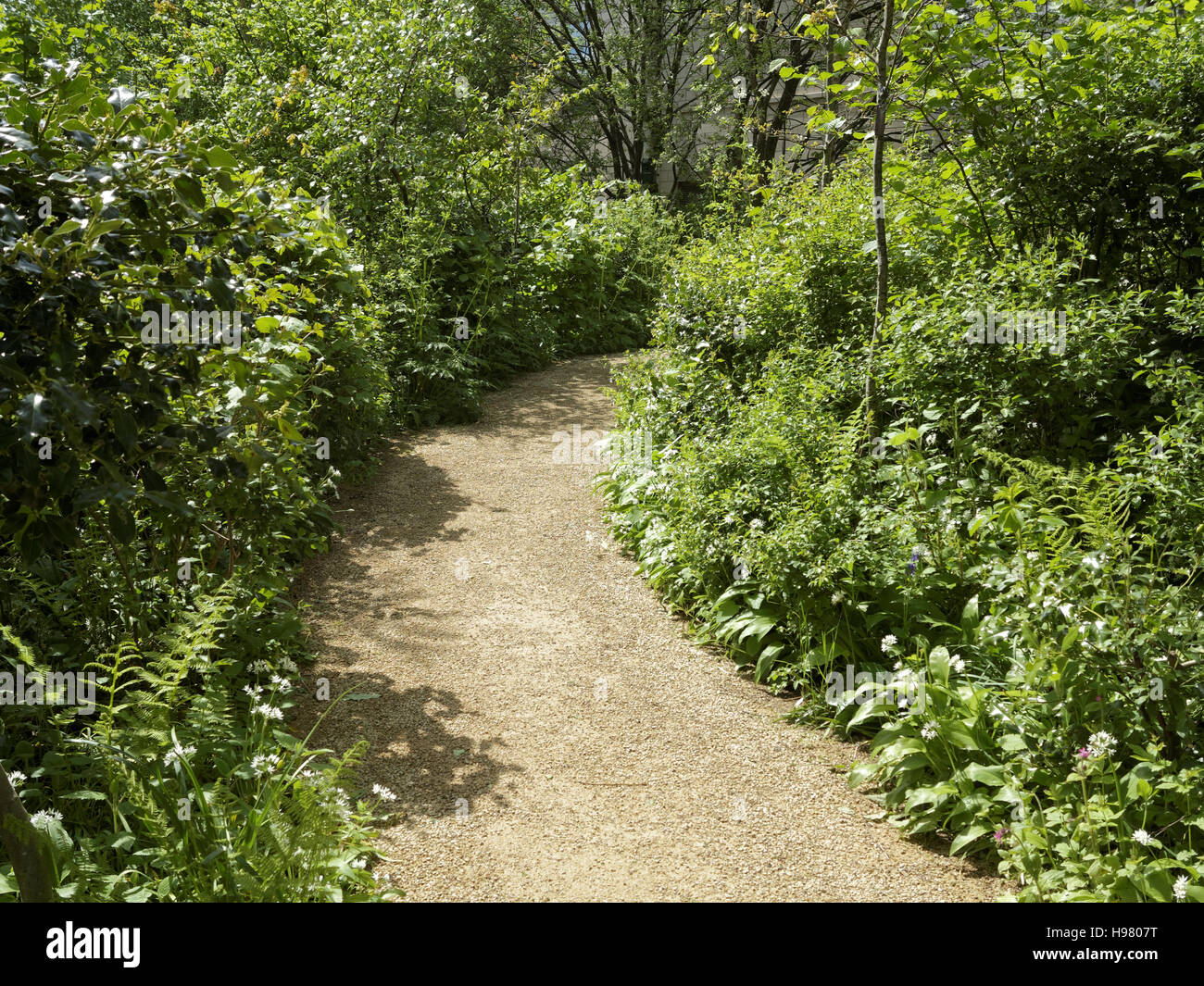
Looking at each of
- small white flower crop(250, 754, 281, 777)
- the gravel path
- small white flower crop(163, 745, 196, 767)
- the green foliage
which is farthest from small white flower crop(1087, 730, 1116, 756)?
small white flower crop(163, 745, 196, 767)

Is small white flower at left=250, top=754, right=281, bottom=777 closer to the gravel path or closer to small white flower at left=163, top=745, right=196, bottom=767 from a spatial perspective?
small white flower at left=163, top=745, right=196, bottom=767

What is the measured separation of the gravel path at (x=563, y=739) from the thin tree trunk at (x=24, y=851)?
1.13 m

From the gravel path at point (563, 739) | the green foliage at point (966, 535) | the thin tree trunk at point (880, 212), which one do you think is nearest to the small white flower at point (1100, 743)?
the green foliage at point (966, 535)

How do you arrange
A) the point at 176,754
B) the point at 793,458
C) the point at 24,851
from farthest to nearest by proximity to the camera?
the point at 793,458 < the point at 176,754 < the point at 24,851

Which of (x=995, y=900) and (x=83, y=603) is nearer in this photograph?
(x=995, y=900)

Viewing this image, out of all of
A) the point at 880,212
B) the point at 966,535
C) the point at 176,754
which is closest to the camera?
Result: the point at 176,754

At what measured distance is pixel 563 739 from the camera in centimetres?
430

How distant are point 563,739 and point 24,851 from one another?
2240mm

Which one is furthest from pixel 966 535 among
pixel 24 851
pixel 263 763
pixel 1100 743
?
pixel 24 851

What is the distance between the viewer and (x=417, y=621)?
17.8 ft

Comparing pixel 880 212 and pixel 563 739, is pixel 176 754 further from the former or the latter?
pixel 880 212
